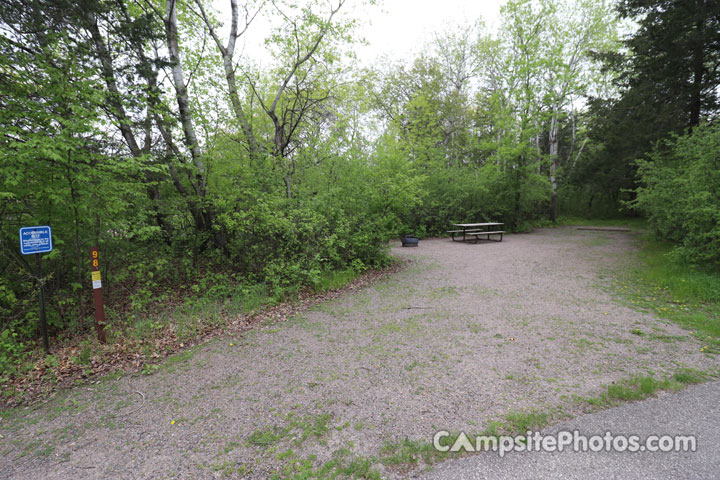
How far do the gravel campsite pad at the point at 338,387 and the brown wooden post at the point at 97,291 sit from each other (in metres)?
1.02

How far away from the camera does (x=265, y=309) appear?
5.22 m

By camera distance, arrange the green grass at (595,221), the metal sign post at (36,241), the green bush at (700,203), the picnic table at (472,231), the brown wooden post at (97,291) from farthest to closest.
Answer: the green grass at (595,221), the picnic table at (472,231), the green bush at (700,203), the brown wooden post at (97,291), the metal sign post at (36,241)

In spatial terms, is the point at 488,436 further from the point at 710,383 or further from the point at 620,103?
the point at 620,103

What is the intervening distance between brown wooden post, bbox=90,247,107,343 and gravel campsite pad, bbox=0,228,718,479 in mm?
1025

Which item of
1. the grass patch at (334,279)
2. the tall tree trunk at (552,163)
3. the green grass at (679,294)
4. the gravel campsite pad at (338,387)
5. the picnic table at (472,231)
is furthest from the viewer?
the tall tree trunk at (552,163)

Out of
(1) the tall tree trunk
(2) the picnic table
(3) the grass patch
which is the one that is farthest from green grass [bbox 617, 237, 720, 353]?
(1) the tall tree trunk

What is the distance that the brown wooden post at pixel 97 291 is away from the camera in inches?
147

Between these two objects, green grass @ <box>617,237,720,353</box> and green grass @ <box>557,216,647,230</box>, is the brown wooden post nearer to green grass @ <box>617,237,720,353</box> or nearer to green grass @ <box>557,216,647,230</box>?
green grass @ <box>617,237,720,353</box>

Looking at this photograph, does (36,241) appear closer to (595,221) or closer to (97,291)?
(97,291)

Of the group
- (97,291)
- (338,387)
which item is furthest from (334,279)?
(97,291)

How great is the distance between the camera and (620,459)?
77.2 inches

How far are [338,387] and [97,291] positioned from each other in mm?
3332

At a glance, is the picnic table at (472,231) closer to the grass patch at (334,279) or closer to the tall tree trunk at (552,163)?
the tall tree trunk at (552,163)

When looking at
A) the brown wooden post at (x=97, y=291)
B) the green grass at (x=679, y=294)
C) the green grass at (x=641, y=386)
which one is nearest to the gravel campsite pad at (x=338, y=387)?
the green grass at (x=641, y=386)
